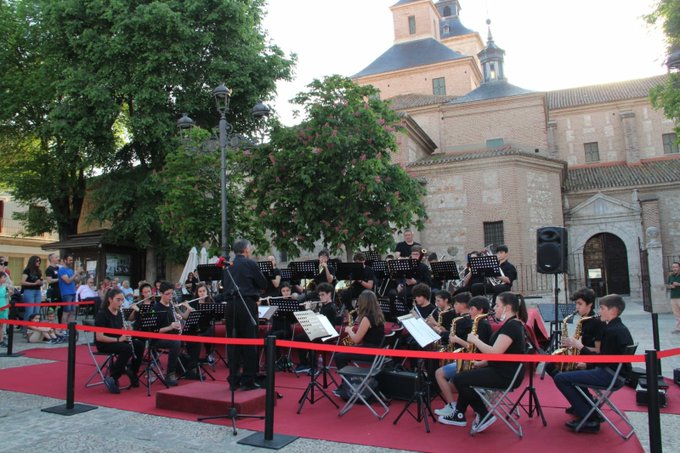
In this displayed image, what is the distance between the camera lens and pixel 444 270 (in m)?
11.6

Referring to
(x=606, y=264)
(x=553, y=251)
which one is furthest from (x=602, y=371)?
(x=606, y=264)

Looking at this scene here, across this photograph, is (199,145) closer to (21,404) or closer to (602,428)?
(21,404)

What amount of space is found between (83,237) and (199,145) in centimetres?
1188

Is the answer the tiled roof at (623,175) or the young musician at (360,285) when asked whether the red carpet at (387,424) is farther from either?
the tiled roof at (623,175)

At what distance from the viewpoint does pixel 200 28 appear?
24.3 metres

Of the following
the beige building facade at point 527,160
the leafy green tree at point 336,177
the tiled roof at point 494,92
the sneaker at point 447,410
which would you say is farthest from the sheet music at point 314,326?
the tiled roof at point 494,92

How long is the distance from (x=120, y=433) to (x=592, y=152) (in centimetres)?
4080

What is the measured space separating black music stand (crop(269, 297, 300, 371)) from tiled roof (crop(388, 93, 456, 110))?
2696 cm

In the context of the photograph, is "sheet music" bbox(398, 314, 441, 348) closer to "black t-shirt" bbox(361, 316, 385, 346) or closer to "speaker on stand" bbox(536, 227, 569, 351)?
"black t-shirt" bbox(361, 316, 385, 346)

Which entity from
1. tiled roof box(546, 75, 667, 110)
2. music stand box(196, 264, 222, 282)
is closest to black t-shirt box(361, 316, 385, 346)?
music stand box(196, 264, 222, 282)

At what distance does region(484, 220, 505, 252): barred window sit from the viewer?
2789 cm

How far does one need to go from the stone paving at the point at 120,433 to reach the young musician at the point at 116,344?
0.93 meters

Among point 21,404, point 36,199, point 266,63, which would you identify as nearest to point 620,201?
point 266,63

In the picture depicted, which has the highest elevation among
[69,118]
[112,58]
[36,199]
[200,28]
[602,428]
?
[200,28]
